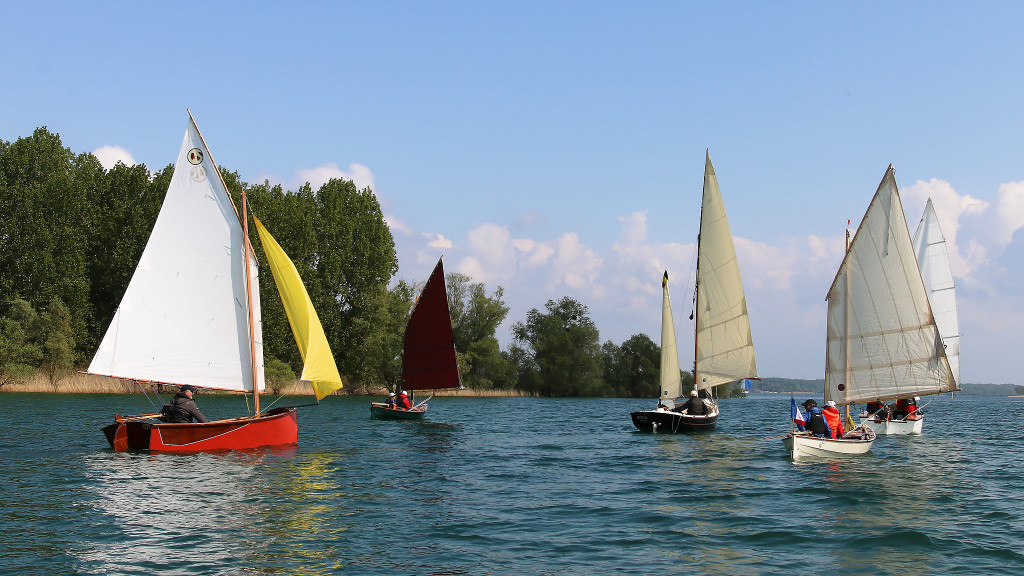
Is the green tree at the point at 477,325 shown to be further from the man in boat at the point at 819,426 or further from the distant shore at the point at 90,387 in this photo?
the man in boat at the point at 819,426

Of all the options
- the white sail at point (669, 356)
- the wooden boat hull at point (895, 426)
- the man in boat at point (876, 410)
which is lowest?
the wooden boat hull at point (895, 426)

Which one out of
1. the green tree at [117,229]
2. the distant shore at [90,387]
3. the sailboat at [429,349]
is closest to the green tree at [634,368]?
the distant shore at [90,387]

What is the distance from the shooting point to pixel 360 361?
3506 inches

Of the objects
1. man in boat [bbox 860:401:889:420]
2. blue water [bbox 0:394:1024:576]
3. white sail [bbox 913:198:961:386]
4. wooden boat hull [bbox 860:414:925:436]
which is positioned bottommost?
blue water [bbox 0:394:1024:576]

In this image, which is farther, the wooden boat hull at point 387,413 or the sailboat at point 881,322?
the wooden boat hull at point 387,413

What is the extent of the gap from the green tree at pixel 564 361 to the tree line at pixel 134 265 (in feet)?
36.0

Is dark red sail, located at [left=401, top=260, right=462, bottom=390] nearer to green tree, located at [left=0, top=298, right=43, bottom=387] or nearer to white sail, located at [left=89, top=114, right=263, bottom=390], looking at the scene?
white sail, located at [left=89, top=114, right=263, bottom=390]

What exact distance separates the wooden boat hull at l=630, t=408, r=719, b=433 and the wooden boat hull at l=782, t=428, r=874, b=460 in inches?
410

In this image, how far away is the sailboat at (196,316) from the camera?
27.1 meters

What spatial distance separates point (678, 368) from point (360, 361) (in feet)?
173

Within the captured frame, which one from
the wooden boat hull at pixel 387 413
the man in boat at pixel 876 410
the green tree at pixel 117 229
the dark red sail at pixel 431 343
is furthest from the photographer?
the green tree at pixel 117 229

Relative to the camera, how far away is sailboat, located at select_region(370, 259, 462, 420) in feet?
157

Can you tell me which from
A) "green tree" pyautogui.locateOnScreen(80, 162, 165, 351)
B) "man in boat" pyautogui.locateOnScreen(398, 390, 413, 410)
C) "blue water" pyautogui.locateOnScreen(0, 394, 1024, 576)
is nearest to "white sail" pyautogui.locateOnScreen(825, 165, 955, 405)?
"blue water" pyautogui.locateOnScreen(0, 394, 1024, 576)

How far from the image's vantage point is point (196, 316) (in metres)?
28.2
